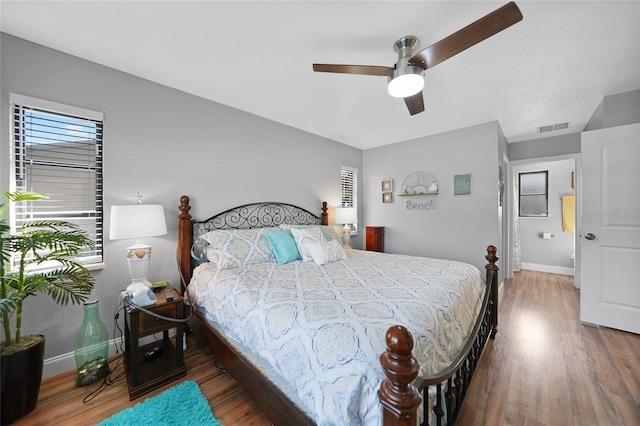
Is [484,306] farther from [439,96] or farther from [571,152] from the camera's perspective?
[571,152]

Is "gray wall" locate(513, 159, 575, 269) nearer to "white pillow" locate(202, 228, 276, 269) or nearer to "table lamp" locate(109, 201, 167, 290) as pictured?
"white pillow" locate(202, 228, 276, 269)

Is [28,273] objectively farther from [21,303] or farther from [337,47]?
[337,47]

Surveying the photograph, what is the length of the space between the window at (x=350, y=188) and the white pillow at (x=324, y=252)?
1.96m

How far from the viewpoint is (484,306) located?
6.35 feet

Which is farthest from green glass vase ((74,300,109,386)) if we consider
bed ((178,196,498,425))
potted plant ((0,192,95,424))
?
bed ((178,196,498,425))

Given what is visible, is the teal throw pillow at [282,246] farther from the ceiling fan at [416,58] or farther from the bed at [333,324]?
the ceiling fan at [416,58]

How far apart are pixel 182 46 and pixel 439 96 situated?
2519 mm

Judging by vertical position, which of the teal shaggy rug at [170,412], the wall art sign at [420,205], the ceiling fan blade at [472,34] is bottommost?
the teal shaggy rug at [170,412]

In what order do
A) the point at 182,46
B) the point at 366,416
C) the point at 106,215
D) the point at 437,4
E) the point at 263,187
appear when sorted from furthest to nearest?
the point at 263,187, the point at 106,215, the point at 182,46, the point at 437,4, the point at 366,416

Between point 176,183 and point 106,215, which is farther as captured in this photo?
point 176,183

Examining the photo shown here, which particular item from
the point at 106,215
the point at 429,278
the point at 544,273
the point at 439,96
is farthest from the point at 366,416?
the point at 544,273

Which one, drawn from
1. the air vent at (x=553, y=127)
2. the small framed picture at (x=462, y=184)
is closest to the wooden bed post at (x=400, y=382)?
the small framed picture at (x=462, y=184)

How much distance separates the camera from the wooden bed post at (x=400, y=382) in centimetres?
83

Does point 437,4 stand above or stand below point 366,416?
above
